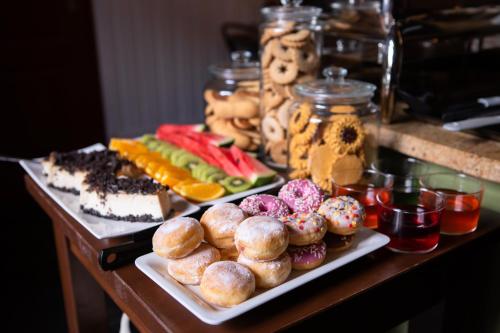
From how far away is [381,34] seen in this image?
1.28 m

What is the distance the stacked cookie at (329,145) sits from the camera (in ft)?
3.32

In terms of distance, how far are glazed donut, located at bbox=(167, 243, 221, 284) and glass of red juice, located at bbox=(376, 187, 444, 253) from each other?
0.98 ft

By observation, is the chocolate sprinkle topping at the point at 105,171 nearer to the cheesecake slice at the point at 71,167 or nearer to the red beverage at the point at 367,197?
the cheesecake slice at the point at 71,167

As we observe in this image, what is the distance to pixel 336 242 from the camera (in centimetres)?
79

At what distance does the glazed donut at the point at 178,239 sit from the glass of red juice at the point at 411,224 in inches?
12.5

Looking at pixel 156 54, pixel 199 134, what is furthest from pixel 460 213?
pixel 156 54

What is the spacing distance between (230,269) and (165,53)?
3.07 metres

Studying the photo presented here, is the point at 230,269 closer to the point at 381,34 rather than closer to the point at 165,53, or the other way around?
the point at 381,34

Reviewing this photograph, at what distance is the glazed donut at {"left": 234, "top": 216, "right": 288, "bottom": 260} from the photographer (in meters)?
0.67

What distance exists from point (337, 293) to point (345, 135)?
38 cm

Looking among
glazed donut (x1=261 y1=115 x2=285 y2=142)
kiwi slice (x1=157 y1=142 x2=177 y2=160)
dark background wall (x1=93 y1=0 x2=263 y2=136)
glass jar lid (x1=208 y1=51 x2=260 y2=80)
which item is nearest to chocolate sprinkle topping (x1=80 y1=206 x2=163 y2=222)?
kiwi slice (x1=157 y1=142 x2=177 y2=160)

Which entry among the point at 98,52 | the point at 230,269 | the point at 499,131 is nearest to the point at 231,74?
the point at 499,131

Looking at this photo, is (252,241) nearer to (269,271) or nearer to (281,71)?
(269,271)

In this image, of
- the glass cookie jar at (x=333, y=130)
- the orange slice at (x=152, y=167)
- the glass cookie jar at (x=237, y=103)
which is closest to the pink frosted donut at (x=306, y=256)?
the glass cookie jar at (x=333, y=130)
